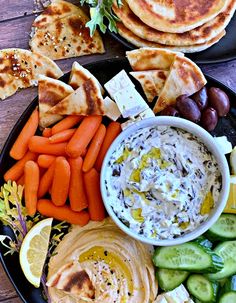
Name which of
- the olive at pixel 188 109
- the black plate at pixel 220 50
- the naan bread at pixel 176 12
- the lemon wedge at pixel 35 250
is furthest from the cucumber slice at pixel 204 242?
the naan bread at pixel 176 12

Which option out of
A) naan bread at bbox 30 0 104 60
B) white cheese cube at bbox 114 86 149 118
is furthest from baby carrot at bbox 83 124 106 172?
naan bread at bbox 30 0 104 60

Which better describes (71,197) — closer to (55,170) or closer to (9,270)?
(55,170)

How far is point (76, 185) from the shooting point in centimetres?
220

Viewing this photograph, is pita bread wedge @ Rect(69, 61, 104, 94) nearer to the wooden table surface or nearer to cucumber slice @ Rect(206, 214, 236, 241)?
the wooden table surface

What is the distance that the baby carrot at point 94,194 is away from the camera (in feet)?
7.16

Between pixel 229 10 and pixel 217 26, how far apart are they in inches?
2.9

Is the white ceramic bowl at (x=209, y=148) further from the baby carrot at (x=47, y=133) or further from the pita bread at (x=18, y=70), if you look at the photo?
the pita bread at (x=18, y=70)

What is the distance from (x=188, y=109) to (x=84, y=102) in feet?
1.17

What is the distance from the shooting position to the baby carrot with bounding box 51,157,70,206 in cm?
217

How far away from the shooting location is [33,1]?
7.74 ft

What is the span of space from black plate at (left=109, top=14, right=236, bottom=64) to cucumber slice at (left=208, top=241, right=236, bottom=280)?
658mm

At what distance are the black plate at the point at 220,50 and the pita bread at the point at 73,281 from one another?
81cm

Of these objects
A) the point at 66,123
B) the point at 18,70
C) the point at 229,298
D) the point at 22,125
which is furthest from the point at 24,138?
the point at 229,298

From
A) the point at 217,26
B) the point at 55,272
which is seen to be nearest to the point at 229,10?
the point at 217,26
